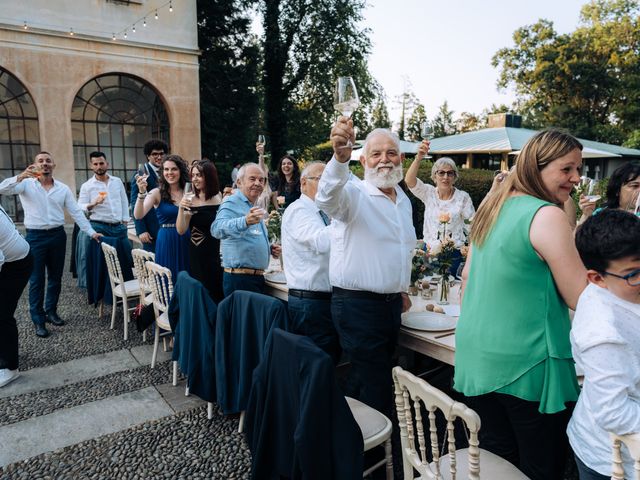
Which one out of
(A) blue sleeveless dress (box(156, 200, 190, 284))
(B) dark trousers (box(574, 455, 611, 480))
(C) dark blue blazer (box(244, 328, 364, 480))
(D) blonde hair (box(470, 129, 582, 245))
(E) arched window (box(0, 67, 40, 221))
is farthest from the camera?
(E) arched window (box(0, 67, 40, 221))

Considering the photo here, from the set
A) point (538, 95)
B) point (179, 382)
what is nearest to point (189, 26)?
point (179, 382)

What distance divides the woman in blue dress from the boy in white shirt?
11.8ft

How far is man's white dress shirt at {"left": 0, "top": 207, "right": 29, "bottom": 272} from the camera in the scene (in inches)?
139

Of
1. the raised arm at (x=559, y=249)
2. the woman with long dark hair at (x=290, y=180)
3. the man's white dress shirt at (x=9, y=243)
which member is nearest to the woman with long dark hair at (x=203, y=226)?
the man's white dress shirt at (x=9, y=243)

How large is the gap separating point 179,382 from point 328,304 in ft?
5.81

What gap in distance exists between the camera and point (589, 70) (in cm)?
2580

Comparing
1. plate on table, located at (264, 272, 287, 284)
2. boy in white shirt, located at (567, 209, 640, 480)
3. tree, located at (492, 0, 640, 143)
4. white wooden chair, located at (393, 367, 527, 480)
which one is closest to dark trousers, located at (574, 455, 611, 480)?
boy in white shirt, located at (567, 209, 640, 480)

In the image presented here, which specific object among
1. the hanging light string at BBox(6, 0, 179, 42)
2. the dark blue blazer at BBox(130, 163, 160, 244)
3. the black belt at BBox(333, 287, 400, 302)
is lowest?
the black belt at BBox(333, 287, 400, 302)

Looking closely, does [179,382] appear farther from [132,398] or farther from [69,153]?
[69,153]

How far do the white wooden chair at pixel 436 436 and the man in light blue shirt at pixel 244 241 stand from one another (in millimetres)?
1960

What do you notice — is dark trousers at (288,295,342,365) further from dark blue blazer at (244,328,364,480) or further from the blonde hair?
the blonde hair

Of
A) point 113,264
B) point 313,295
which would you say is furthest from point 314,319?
point 113,264

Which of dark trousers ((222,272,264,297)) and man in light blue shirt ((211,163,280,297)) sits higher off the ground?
man in light blue shirt ((211,163,280,297))

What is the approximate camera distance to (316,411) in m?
1.73
